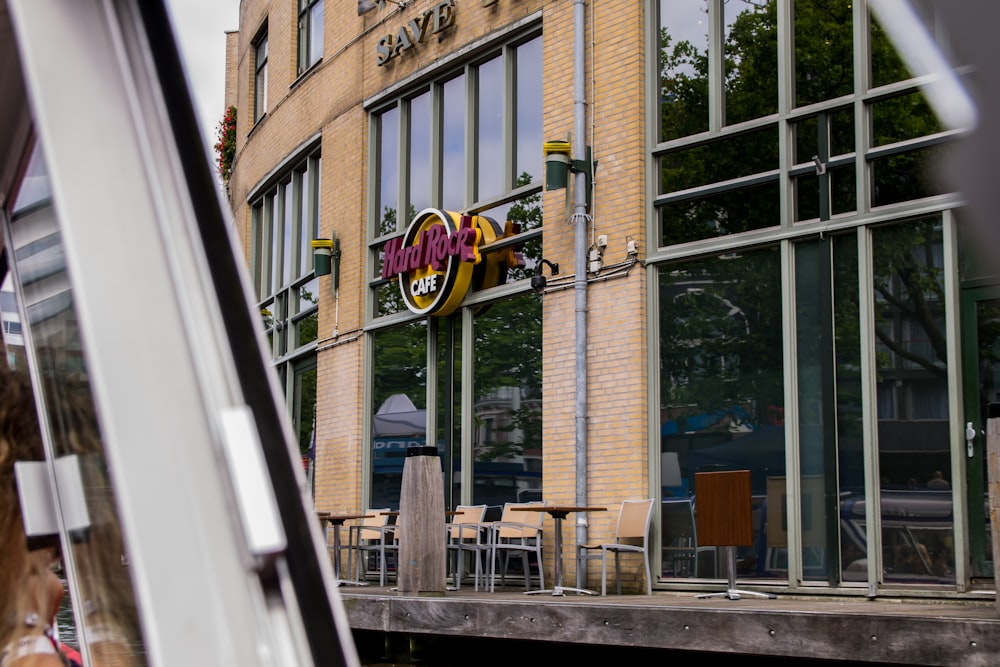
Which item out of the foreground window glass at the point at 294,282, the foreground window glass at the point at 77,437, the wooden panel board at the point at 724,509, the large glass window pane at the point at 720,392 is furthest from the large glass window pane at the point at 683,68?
the foreground window glass at the point at 77,437

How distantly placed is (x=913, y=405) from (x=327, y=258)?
27.5ft

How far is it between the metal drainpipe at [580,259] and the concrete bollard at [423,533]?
4.88ft

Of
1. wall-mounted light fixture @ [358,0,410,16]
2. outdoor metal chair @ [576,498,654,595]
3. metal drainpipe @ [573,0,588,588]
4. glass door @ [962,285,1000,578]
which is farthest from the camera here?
wall-mounted light fixture @ [358,0,410,16]

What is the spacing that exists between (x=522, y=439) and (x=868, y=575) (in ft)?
13.6

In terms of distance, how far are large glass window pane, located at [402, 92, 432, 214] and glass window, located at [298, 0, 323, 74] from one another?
317 cm

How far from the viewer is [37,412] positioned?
179 cm

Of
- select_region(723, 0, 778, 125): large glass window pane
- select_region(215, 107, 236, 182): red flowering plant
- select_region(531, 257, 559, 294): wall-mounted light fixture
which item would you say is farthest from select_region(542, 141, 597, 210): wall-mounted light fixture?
select_region(215, 107, 236, 182): red flowering plant

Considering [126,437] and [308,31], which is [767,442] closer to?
[126,437]

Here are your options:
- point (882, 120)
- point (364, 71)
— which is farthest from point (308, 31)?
point (882, 120)

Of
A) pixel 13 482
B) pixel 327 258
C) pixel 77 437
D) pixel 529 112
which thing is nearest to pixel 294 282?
pixel 327 258

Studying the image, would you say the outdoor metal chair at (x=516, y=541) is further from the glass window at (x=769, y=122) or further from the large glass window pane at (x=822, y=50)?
the large glass window pane at (x=822, y=50)

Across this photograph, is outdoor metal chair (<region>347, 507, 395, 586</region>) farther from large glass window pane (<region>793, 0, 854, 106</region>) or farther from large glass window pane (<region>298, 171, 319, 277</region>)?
large glass window pane (<region>793, 0, 854, 106</region>)

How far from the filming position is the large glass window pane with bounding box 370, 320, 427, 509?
44.9 feet

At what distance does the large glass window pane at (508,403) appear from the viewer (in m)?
12.1
